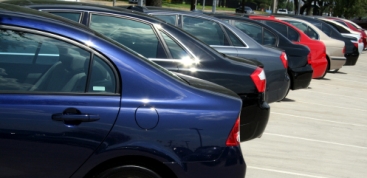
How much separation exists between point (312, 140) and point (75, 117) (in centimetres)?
559

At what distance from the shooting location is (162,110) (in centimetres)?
387

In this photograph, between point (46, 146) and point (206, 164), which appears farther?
point (206, 164)

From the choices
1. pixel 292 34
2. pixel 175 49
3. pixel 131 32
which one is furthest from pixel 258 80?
pixel 292 34

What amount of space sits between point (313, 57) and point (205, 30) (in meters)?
5.32

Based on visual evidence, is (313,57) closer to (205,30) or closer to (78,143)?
(205,30)

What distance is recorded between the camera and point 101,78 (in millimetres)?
3893

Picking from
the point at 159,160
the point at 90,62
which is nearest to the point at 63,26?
the point at 90,62

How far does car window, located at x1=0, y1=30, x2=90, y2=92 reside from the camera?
12.6 ft

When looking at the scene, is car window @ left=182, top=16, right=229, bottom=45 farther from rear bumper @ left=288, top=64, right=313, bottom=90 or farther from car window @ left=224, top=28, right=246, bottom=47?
rear bumper @ left=288, top=64, right=313, bottom=90

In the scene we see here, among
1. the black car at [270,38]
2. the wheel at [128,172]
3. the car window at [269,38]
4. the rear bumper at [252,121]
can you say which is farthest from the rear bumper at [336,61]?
the wheel at [128,172]

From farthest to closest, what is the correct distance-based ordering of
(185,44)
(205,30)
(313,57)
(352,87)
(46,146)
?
(352,87) < (313,57) < (205,30) < (185,44) < (46,146)

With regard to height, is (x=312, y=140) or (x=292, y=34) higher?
(x=292, y=34)

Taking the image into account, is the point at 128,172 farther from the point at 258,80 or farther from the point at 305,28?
the point at 305,28

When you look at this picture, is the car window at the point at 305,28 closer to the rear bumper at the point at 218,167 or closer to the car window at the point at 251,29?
the car window at the point at 251,29
